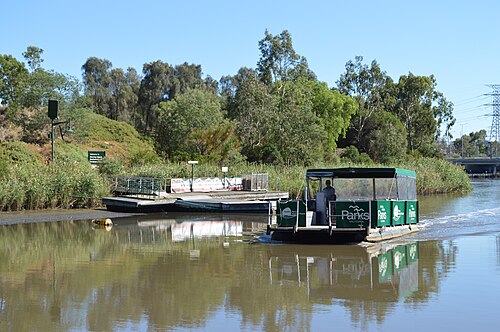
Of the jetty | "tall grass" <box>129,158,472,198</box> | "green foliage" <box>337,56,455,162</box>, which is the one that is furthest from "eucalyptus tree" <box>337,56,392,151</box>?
the jetty

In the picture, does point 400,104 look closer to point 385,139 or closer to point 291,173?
point 385,139

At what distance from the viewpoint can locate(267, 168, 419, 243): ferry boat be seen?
829 inches

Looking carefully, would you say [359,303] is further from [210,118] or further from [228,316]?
[210,118]

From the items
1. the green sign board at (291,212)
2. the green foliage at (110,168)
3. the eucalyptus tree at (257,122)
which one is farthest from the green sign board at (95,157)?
the green sign board at (291,212)

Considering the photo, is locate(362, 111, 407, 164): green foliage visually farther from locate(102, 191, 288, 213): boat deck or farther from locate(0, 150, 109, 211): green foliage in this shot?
locate(0, 150, 109, 211): green foliage

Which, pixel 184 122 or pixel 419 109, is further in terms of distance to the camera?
pixel 419 109

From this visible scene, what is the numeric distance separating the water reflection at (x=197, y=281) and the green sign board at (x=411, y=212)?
2.24 metres

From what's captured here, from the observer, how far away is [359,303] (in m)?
13.0

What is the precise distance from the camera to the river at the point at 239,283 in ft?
38.2

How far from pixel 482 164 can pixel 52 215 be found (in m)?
127

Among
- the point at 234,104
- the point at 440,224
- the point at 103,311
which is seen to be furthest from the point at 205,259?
the point at 234,104

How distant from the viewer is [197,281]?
15.4 m

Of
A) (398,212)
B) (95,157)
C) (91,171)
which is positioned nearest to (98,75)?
(95,157)

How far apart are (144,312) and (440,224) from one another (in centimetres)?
2025
